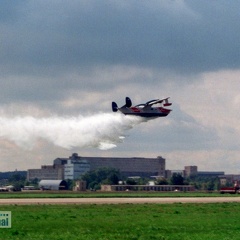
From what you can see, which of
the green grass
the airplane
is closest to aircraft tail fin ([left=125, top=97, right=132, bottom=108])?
the airplane

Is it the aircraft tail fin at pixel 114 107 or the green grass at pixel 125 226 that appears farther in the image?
the aircraft tail fin at pixel 114 107

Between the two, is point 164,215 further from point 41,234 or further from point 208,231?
point 41,234

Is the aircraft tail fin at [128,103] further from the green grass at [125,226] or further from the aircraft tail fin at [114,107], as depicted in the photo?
the green grass at [125,226]

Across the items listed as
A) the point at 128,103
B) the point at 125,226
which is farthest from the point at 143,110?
the point at 125,226

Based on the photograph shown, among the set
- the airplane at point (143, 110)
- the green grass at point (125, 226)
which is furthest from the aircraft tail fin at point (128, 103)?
the green grass at point (125, 226)

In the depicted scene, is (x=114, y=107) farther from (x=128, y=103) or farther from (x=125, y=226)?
(x=125, y=226)

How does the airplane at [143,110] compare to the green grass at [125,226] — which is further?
the airplane at [143,110]

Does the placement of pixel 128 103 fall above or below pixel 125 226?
above

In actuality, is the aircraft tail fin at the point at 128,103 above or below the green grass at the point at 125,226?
above

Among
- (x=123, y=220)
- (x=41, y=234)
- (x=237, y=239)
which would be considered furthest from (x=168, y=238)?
(x=123, y=220)

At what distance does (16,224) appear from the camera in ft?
171

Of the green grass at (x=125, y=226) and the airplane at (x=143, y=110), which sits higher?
the airplane at (x=143, y=110)

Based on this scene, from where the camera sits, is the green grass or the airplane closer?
the green grass

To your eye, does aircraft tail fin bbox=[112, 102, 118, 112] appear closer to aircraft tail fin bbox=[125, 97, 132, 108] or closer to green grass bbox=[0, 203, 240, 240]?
aircraft tail fin bbox=[125, 97, 132, 108]
